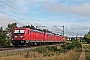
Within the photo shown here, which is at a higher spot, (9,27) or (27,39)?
(9,27)

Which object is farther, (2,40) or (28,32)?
(2,40)

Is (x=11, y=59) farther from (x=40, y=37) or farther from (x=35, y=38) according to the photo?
(x=40, y=37)

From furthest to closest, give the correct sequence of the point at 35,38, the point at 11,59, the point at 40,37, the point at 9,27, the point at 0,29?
1. the point at 9,27
2. the point at 0,29
3. the point at 40,37
4. the point at 35,38
5. the point at 11,59

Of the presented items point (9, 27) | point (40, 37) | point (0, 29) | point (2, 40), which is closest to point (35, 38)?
point (40, 37)

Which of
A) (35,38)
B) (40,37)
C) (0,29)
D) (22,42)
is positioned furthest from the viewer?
(0,29)

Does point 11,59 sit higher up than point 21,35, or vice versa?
point 21,35

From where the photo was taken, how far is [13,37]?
40.7 meters

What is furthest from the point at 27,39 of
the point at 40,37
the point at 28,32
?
the point at 40,37

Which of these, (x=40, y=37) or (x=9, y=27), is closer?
(x=40, y=37)

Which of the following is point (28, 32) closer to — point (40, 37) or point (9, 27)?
point (40, 37)

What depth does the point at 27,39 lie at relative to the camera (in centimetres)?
4169

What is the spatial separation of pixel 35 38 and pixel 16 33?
8.73m

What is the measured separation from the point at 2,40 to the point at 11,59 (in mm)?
38951

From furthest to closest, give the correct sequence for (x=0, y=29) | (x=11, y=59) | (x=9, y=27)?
(x=9, y=27), (x=0, y=29), (x=11, y=59)
